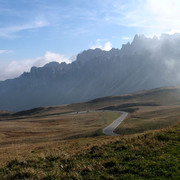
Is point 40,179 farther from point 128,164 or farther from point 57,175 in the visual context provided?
point 128,164

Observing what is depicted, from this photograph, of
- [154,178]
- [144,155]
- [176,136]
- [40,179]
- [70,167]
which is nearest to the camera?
[154,178]

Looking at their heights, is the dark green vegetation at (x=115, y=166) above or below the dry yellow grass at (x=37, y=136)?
above

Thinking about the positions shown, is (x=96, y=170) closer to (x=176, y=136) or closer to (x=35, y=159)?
(x=35, y=159)

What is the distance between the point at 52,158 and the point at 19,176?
3709 mm

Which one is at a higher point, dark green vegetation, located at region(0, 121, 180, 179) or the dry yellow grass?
dark green vegetation, located at region(0, 121, 180, 179)

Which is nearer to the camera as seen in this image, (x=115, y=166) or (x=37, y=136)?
(x=115, y=166)

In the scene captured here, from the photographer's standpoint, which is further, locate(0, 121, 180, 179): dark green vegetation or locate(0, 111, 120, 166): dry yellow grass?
locate(0, 111, 120, 166): dry yellow grass

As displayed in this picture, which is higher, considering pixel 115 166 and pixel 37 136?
pixel 115 166

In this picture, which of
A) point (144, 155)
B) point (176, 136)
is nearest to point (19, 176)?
point (144, 155)

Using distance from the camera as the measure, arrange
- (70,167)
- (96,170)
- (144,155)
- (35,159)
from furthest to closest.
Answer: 1. (35,159)
2. (144,155)
3. (70,167)
4. (96,170)

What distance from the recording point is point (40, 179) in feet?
29.6

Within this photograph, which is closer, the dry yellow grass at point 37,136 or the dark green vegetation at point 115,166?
the dark green vegetation at point 115,166

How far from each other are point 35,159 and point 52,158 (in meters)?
1.13

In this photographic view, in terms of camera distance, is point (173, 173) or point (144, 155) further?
point (144, 155)
